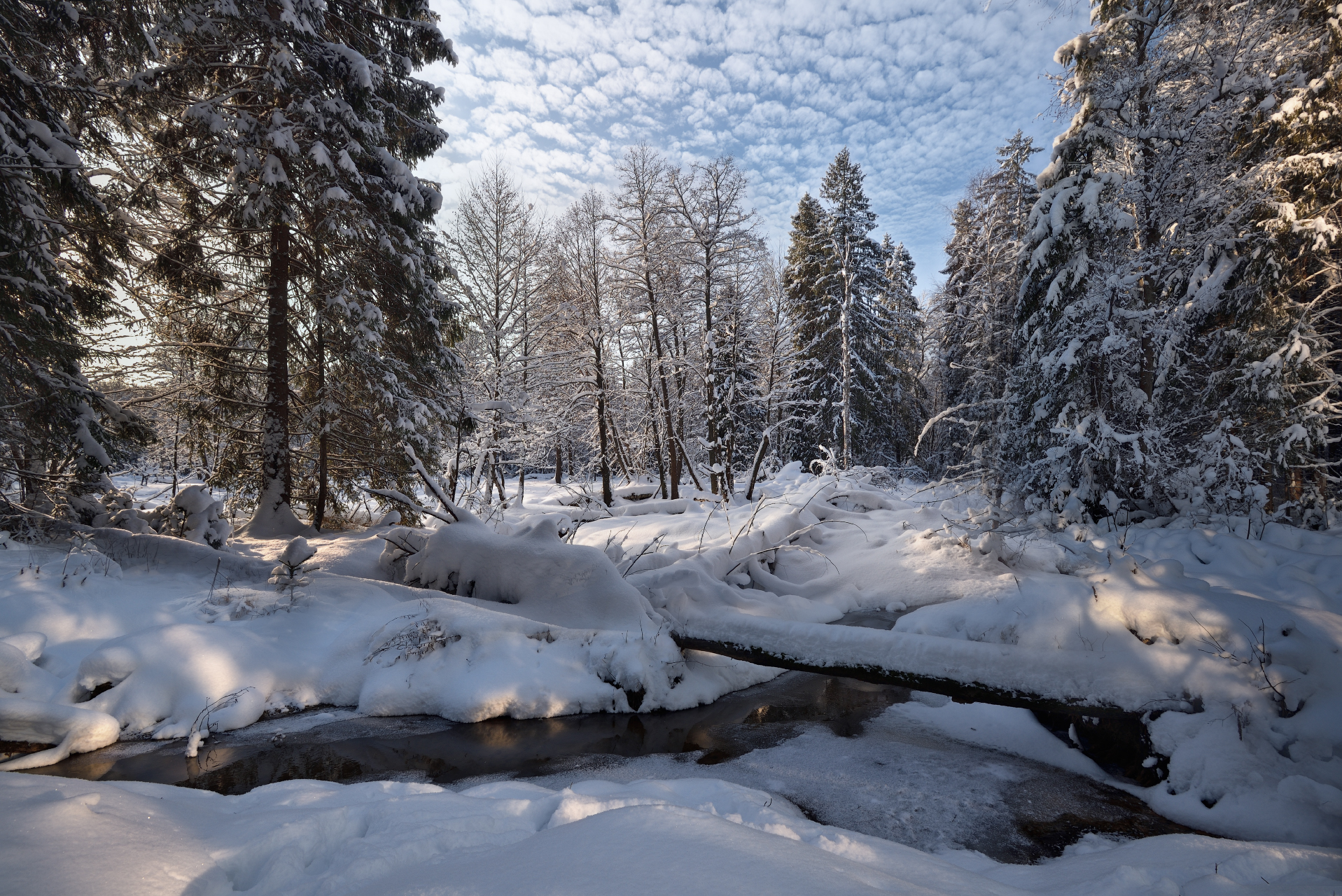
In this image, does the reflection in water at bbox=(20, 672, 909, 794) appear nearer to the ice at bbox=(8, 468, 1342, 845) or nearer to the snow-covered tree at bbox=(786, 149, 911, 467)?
the ice at bbox=(8, 468, 1342, 845)

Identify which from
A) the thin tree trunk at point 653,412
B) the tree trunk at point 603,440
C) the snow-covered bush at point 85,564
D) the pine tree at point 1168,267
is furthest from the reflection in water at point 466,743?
the tree trunk at point 603,440

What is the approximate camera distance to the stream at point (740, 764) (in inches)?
143

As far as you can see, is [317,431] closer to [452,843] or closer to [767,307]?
[452,843]

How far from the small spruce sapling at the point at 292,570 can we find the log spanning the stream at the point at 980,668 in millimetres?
4986

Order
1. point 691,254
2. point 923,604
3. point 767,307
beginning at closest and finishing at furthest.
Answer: point 923,604 < point 691,254 < point 767,307

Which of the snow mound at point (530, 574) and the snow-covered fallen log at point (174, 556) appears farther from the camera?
the snow-covered fallen log at point (174, 556)

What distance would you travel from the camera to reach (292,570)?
6102mm

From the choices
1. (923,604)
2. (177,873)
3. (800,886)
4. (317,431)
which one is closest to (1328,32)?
(923,604)

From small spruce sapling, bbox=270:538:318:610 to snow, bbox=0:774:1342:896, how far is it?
3377mm

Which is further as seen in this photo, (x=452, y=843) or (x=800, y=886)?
(x=452, y=843)

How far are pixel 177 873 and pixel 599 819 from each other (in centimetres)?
160

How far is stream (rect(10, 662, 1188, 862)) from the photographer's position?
364cm

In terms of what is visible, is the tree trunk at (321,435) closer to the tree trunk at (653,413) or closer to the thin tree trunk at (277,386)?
the thin tree trunk at (277,386)

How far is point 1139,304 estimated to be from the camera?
9023 mm
